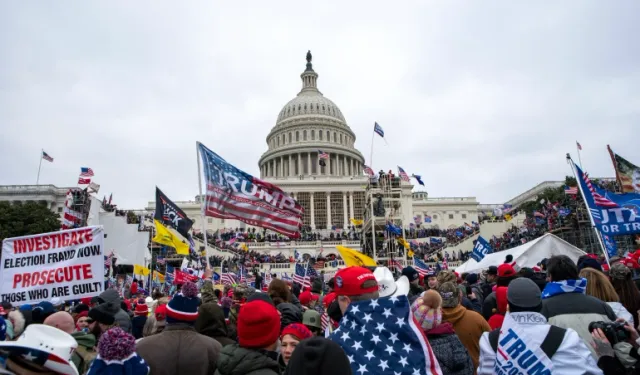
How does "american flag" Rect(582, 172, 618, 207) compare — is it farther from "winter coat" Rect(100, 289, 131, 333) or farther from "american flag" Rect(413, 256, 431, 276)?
"winter coat" Rect(100, 289, 131, 333)

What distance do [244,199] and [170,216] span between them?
120 inches

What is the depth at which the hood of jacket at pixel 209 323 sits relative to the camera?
505 cm

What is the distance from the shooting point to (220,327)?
16.8ft

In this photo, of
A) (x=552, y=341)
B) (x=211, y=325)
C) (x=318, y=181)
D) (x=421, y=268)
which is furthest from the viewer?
(x=318, y=181)

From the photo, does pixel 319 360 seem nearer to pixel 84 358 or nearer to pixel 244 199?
pixel 84 358

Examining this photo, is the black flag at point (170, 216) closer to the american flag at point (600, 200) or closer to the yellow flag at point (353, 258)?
the yellow flag at point (353, 258)

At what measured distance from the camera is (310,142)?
9562 centimetres

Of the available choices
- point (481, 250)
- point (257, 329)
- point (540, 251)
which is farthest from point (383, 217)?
point (257, 329)

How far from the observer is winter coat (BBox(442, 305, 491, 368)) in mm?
4852

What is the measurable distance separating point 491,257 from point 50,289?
1410 centimetres


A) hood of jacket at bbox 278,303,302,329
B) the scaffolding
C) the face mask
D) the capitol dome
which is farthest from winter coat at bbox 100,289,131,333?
the capitol dome

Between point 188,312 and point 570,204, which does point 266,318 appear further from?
point 570,204

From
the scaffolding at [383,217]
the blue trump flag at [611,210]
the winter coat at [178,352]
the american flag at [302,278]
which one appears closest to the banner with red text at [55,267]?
the winter coat at [178,352]

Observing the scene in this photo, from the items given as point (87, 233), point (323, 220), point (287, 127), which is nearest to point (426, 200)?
point (323, 220)
